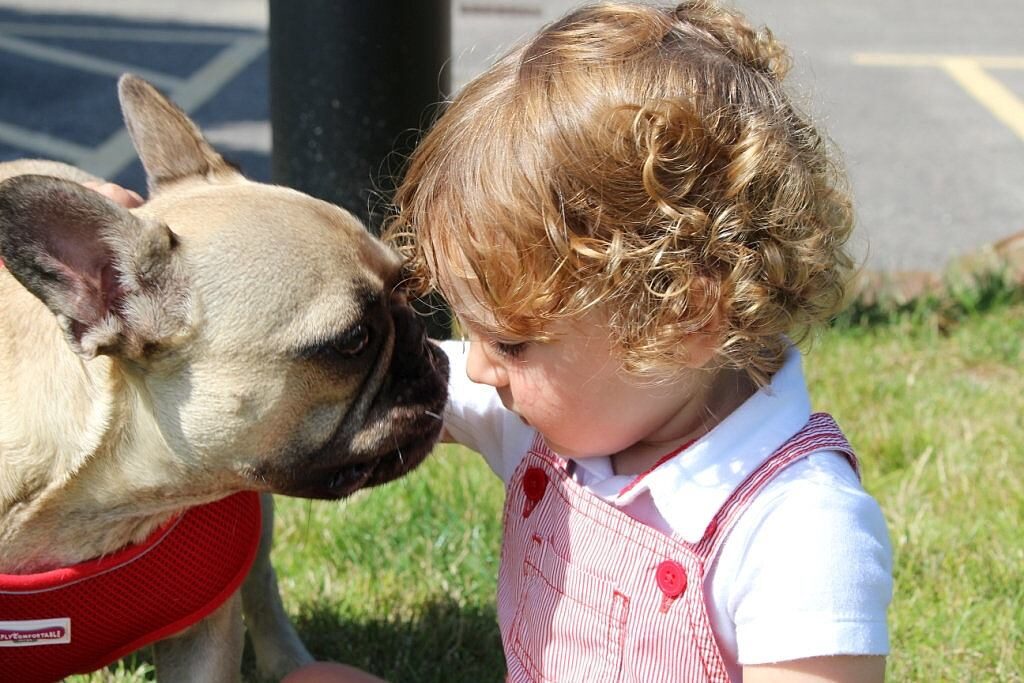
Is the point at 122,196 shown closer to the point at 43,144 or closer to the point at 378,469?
the point at 378,469

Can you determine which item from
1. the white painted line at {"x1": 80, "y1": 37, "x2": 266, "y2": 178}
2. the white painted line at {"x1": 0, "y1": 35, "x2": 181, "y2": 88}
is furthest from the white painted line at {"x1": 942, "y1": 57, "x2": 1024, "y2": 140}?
the white painted line at {"x1": 0, "y1": 35, "x2": 181, "y2": 88}

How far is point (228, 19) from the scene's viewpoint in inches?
434

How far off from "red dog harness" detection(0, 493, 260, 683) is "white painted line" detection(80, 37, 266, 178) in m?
4.27

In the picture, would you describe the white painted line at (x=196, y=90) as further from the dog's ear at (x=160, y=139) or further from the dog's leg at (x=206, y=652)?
the dog's leg at (x=206, y=652)

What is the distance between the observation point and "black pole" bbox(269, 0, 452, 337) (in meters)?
3.99

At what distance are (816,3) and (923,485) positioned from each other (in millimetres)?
9310

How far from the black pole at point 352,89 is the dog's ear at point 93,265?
65.3 inches

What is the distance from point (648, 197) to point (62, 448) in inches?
44.9

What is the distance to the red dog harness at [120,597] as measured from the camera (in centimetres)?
249

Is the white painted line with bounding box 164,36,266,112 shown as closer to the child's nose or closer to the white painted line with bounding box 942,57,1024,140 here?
the white painted line with bounding box 942,57,1024,140

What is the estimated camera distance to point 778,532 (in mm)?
2197

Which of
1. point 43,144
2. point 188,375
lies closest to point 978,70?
point 43,144

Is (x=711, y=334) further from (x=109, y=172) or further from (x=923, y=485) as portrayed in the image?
(x=109, y=172)

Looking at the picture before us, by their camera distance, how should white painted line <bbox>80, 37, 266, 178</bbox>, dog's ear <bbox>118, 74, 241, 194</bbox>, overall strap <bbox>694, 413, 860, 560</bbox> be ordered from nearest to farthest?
overall strap <bbox>694, 413, 860, 560</bbox> < dog's ear <bbox>118, 74, 241, 194</bbox> < white painted line <bbox>80, 37, 266, 178</bbox>
